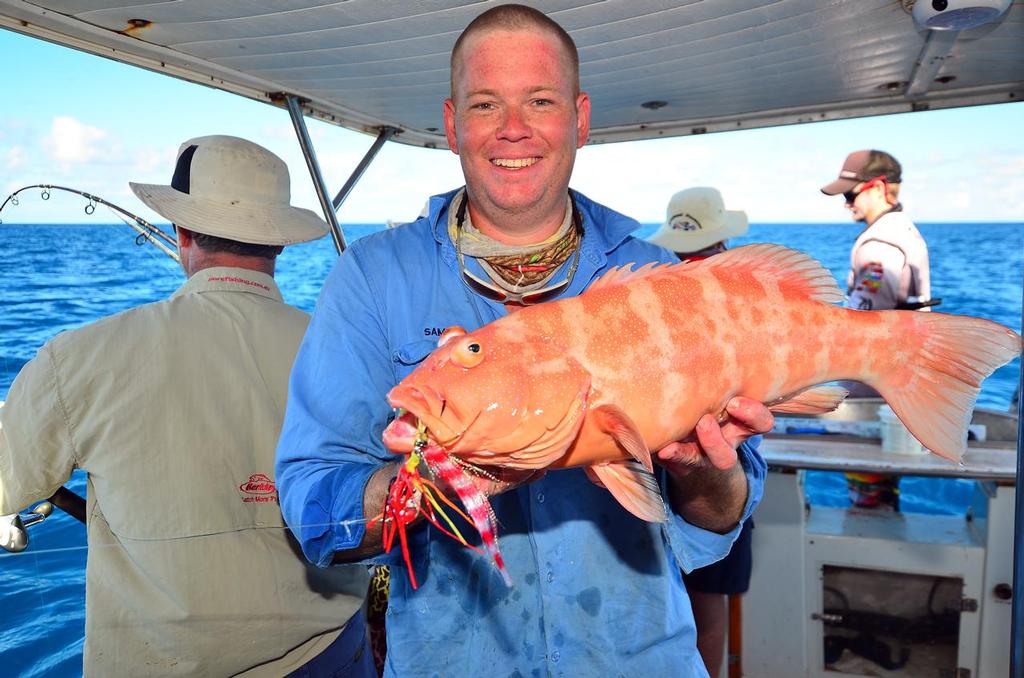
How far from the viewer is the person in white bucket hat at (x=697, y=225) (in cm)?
555

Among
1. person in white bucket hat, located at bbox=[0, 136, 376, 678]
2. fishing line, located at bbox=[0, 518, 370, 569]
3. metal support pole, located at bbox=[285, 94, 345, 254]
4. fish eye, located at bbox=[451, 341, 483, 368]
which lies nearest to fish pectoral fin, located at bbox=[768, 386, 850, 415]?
fish eye, located at bbox=[451, 341, 483, 368]

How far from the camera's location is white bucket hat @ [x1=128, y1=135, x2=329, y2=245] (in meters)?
2.77

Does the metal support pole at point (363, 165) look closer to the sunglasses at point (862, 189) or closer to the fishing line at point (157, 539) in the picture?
the fishing line at point (157, 539)

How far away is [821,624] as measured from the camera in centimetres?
413

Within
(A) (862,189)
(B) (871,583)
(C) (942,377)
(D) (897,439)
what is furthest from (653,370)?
(A) (862,189)

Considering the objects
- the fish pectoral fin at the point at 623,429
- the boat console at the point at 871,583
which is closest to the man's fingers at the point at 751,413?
the fish pectoral fin at the point at 623,429

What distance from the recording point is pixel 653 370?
62.6 inches

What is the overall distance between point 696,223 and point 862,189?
55.4 inches

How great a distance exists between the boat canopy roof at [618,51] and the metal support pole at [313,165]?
0.10 m

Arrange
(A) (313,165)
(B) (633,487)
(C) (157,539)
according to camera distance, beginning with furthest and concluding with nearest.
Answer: (A) (313,165), (C) (157,539), (B) (633,487)

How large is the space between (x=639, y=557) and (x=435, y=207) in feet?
3.70

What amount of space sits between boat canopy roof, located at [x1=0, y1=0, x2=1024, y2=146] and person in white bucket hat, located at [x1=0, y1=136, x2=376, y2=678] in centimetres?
94

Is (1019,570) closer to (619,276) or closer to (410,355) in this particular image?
(619,276)

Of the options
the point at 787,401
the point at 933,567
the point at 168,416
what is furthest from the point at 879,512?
the point at 168,416
